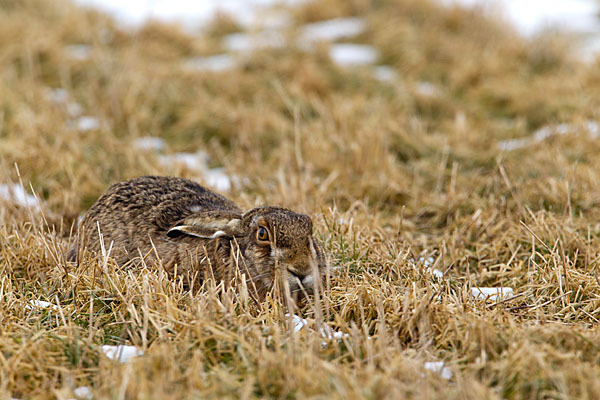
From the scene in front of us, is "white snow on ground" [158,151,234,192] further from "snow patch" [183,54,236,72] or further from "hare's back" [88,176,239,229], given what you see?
"snow patch" [183,54,236,72]

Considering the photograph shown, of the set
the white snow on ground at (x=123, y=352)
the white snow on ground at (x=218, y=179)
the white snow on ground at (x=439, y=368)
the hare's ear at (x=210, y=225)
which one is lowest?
the white snow on ground at (x=218, y=179)

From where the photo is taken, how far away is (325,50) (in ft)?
31.6

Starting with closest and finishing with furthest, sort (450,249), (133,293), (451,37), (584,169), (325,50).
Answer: (133,293) → (450,249) → (584,169) → (325,50) → (451,37)

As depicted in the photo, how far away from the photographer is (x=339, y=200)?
566 cm

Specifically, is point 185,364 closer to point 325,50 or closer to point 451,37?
point 325,50

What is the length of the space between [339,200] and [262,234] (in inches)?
77.3

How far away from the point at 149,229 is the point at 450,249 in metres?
2.02

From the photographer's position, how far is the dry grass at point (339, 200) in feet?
9.50

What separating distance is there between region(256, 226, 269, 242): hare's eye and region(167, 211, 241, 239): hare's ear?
0.20 meters

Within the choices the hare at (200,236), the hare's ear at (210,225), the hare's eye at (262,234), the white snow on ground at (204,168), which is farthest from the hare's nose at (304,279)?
the white snow on ground at (204,168)

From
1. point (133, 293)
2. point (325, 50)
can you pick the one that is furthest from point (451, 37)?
point (133, 293)

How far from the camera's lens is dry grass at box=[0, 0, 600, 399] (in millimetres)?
2896

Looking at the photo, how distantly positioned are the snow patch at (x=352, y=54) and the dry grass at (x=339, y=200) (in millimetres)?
214

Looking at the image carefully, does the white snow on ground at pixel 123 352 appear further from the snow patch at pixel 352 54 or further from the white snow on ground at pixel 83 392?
the snow patch at pixel 352 54
